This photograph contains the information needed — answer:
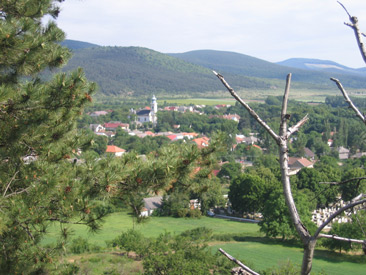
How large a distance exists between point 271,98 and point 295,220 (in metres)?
134

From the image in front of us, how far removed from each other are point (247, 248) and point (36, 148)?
67.8ft

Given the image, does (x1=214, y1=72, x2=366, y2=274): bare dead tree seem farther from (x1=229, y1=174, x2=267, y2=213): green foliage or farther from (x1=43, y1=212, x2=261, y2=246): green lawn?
(x1=229, y1=174, x2=267, y2=213): green foliage

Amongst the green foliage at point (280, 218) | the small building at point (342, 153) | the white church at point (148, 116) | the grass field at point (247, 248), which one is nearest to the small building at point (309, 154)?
the small building at point (342, 153)

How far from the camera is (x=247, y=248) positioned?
80.4ft

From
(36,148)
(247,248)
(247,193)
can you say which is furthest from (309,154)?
(36,148)

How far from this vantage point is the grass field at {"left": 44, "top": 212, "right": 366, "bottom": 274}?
20.9 metres

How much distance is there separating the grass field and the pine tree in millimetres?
10267

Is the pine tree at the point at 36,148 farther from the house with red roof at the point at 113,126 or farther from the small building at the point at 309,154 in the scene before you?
the house with red roof at the point at 113,126

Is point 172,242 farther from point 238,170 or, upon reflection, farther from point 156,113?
point 156,113

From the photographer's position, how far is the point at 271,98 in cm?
13175

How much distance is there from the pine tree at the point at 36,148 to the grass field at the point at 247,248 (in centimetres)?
1027

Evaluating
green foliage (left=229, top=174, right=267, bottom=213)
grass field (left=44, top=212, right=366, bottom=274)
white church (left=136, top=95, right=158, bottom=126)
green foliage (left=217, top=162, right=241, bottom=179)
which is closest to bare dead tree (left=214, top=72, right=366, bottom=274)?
grass field (left=44, top=212, right=366, bottom=274)

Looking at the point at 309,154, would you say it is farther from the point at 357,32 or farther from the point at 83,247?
the point at 357,32

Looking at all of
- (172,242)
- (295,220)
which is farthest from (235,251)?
(295,220)
